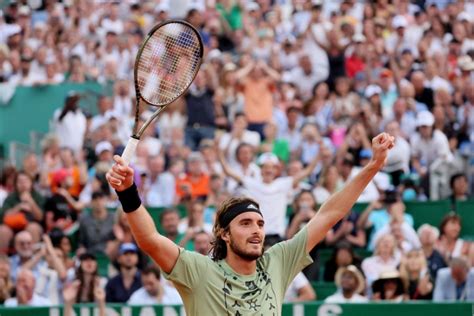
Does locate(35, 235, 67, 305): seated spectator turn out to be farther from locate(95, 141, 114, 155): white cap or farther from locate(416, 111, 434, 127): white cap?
locate(416, 111, 434, 127): white cap

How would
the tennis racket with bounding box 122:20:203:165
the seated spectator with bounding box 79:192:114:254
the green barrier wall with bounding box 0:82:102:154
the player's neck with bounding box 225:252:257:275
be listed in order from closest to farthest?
the player's neck with bounding box 225:252:257:275
the tennis racket with bounding box 122:20:203:165
the seated spectator with bounding box 79:192:114:254
the green barrier wall with bounding box 0:82:102:154

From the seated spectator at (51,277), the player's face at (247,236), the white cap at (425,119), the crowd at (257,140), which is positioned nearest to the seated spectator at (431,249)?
the crowd at (257,140)

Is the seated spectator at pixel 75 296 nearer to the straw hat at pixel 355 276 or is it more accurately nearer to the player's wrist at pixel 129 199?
the straw hat at pixel 355 276

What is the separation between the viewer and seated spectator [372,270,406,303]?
12.4 metres

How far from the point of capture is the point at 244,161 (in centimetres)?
1530

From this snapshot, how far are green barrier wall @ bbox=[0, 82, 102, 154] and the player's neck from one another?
1247cm

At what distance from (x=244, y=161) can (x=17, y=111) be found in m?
4.91

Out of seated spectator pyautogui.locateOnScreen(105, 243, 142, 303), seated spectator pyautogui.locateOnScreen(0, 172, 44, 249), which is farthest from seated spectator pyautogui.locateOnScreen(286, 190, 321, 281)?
seated spectator pyautogui.locateOnScreen(0, 172, 44, 249)

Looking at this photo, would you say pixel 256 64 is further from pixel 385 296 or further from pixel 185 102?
pixel 385 296

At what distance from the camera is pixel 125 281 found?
42.4ft

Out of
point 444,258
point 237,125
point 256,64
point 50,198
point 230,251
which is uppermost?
point 256,64

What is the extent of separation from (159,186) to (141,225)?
9447mm

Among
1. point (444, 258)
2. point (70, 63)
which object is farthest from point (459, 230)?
point (70, 63)

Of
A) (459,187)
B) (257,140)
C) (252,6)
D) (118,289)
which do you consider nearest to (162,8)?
(252,6)
